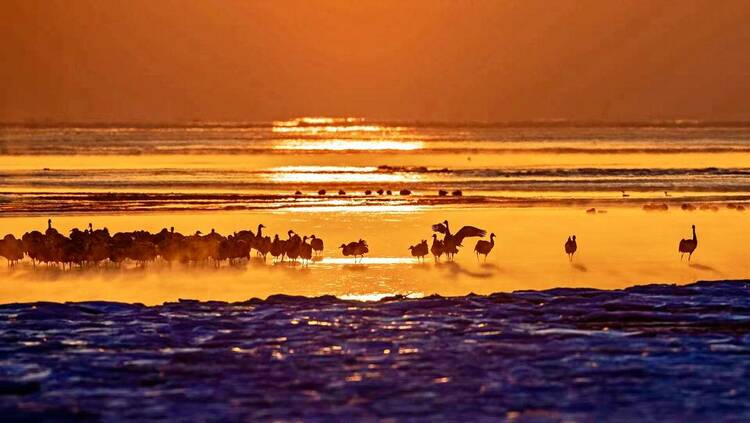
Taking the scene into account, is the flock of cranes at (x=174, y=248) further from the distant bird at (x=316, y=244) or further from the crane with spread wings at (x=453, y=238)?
the distant bird at (x=316, y=244)

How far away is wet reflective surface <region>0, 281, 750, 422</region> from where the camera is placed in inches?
585

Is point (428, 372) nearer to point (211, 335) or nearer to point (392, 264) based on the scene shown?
point (211, 335)

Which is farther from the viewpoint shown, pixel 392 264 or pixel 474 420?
pixel 392 264

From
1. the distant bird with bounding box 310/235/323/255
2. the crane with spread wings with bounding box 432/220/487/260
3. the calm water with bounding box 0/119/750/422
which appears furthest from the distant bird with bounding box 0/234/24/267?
the crane with spread wings with bounding box 432/220/487/260

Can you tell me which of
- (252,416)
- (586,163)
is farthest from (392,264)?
(586,163)

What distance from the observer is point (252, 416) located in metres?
14.5

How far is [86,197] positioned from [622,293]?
28.3 metres

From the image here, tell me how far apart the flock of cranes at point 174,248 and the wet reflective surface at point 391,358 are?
17.5ft

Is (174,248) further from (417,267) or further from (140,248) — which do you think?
(417,267)

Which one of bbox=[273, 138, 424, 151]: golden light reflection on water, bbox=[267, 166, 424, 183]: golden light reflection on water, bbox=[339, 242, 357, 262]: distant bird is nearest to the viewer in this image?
bbox=[339, 242, 357, 262]: distant bird

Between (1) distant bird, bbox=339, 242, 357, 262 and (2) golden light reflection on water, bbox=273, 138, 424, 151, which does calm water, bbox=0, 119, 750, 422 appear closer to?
(1) distant bird, bbox=339, 242, 357, 262

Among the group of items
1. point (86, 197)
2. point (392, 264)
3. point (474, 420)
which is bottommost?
point (474, 420)

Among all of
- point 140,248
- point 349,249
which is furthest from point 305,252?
point 140,248

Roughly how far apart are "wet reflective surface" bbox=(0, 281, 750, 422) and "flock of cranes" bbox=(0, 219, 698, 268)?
534 centimetres
